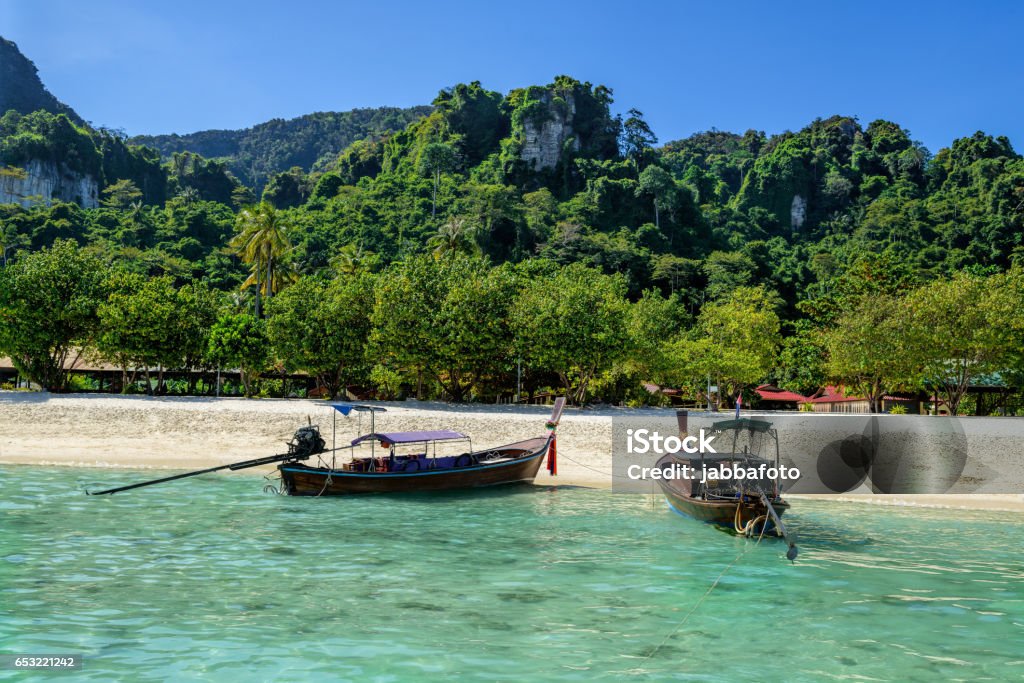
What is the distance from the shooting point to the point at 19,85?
173 metres

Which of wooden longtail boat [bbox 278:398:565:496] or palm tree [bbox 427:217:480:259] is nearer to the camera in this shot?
wooden longtail boat [bbox 278:398:565:496]

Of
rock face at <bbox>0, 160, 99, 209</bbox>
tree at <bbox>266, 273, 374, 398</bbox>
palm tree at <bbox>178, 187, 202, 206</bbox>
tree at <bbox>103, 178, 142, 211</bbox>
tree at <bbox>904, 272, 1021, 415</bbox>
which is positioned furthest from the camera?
tree at <bbox>103, 178, 142, 211</bbox>

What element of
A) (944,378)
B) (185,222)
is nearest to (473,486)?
(944,378)

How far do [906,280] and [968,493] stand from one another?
4364 centimetres

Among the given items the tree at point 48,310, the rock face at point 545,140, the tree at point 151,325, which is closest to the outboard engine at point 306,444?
the tree at point 151,325

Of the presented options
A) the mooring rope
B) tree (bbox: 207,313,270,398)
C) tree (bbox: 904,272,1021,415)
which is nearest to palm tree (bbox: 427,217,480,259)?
tree (bbox: 207,313,270,398)

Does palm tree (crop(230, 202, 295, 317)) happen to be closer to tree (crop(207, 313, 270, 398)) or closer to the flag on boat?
tree (crop(207, 313, 270, 398))

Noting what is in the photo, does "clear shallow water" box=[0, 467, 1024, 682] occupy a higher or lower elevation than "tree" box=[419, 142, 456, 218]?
lower

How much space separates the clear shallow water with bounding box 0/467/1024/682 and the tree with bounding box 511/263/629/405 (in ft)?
65.7

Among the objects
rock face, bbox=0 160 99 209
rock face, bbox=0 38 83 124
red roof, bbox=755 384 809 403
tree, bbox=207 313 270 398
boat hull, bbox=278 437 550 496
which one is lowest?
boat hull, bbox=278 437 550 496

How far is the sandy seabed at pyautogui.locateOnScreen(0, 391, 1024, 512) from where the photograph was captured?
2877cm

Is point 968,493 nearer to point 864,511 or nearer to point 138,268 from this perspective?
point 864,511

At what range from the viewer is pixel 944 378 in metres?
41.6

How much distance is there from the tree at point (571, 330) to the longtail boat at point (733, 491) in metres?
18.9
